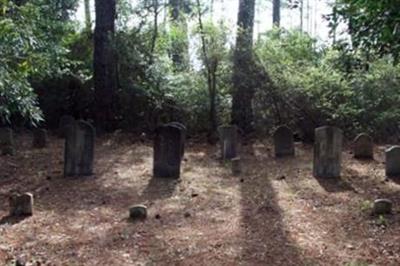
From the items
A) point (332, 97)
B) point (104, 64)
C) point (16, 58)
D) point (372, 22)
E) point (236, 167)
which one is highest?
point (104, 64)

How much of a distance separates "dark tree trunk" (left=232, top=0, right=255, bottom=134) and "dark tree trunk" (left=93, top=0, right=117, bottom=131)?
11.1ft

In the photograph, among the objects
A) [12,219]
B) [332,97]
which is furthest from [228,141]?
[12,219]

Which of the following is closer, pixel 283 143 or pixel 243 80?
pixel 283 143

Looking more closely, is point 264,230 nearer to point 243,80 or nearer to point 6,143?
point 6,143

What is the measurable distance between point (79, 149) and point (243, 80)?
19.9ft

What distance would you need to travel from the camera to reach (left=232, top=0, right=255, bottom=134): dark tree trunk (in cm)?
1455

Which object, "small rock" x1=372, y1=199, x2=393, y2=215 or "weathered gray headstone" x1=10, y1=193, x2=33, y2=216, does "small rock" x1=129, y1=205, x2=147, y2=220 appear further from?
"small rock" x1=372, y1=199, x2=393, y2=215

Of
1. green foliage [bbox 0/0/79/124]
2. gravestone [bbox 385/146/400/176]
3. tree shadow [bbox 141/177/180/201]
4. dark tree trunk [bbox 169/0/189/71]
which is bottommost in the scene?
tree shadow [bbox 141/177/180/201]

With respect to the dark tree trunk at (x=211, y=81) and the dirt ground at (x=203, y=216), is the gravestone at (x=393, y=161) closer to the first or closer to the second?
the dirt ground at (x=203, y=216)

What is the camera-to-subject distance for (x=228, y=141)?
38.3 feet

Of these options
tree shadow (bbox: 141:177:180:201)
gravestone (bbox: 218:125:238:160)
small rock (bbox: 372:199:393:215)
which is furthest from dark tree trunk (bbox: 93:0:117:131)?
small rock (bbox: 372:199:393:215)

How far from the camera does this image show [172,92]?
1545 cm

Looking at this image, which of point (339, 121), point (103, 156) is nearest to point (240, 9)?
point (339, 121)

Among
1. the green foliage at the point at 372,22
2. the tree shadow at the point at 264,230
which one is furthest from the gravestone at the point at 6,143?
the green foliage at the point at 372,22
